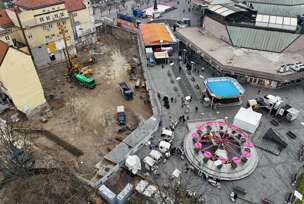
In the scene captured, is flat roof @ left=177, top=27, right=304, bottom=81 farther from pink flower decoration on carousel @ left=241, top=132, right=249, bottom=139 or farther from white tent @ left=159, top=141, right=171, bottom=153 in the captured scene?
white tent @ left=159, top=141, right=171, bottom=153

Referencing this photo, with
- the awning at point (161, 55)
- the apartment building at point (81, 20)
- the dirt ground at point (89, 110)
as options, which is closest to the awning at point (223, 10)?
the awning at point (161, 55)

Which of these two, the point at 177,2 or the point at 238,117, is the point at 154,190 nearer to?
the point at 238,117

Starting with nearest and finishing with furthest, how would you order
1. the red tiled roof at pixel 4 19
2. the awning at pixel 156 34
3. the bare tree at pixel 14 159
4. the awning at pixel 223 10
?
the bare tree at pixel 14 159, the red tiled roof at pixel 4 19, the awning at pixel 223 10, the awning at pixel 156 34

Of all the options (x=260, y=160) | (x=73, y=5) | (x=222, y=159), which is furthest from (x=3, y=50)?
(x=260, y=160)

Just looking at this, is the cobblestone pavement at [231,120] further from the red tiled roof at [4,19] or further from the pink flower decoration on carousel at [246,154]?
the red tiled roof at [4,19]

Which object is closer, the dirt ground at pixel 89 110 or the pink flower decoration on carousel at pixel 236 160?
the pink flower decoration on carousel at pixel 236 160
